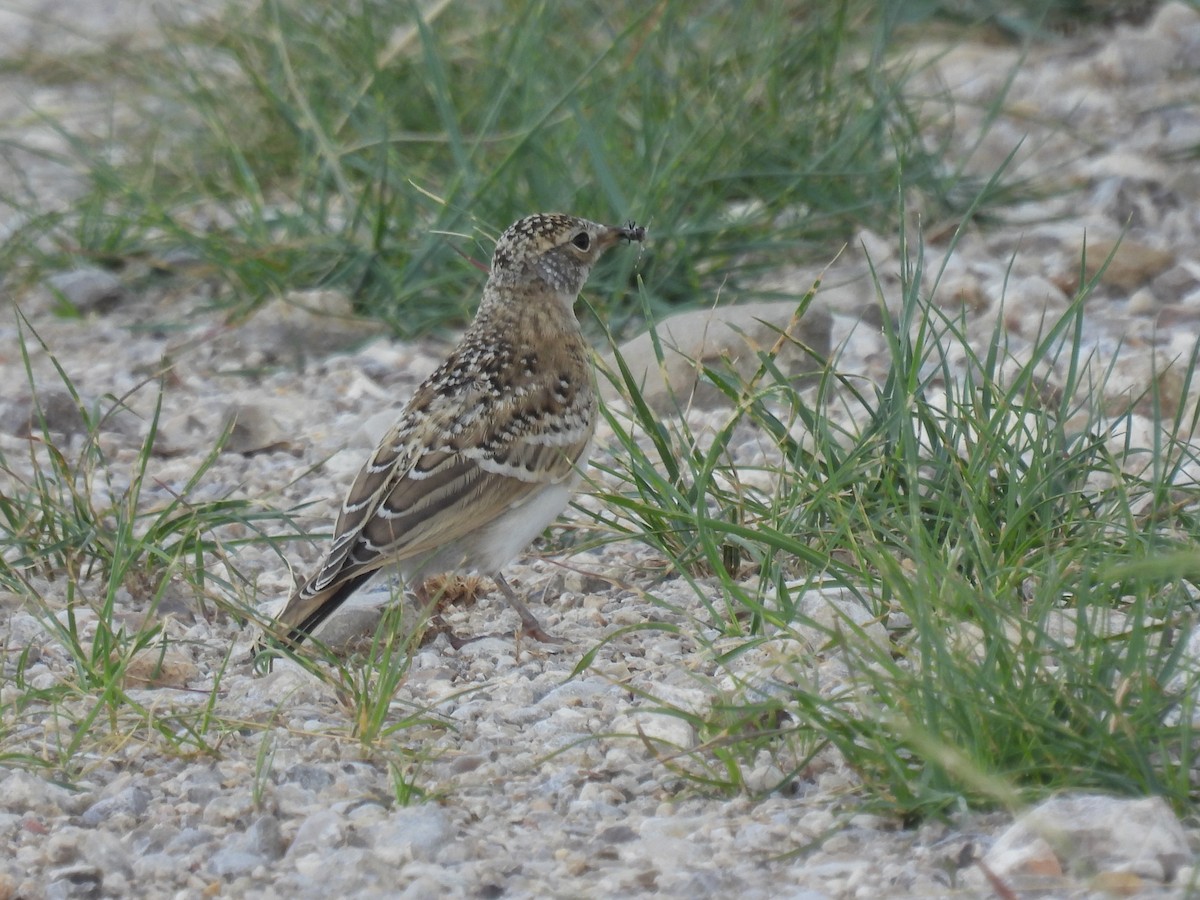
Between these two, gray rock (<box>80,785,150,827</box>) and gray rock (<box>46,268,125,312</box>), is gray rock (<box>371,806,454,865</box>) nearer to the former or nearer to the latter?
gray rock (<box>80,785,150,827</box>)

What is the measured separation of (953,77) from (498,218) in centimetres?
289

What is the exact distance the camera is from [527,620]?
4277mm

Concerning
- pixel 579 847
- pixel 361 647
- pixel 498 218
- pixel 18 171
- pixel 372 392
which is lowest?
pixel 579 847

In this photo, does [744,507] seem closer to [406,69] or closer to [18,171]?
[406,69]

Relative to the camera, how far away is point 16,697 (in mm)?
3646

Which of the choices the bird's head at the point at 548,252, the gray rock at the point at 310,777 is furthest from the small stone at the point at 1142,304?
the gray rock at the point at 310,777

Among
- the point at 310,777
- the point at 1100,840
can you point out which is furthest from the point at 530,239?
the point at 1100,840

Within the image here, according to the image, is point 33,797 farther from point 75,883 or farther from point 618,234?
point 618,234

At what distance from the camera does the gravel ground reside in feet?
10.0

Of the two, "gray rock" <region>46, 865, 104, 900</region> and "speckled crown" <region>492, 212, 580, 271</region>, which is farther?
"speckled crown" <region>492, 212, 580, 271</region>

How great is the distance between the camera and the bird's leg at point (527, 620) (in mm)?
4211

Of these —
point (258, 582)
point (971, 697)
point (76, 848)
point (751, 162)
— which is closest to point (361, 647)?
point (258, 582)

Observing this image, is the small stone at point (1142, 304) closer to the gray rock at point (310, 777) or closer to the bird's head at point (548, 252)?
the bird's head at point (548, 252)

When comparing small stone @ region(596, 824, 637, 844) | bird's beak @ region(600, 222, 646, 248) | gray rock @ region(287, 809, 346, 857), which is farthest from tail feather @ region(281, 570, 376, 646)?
bird's beak @ region(600, 222, 646, 248)
